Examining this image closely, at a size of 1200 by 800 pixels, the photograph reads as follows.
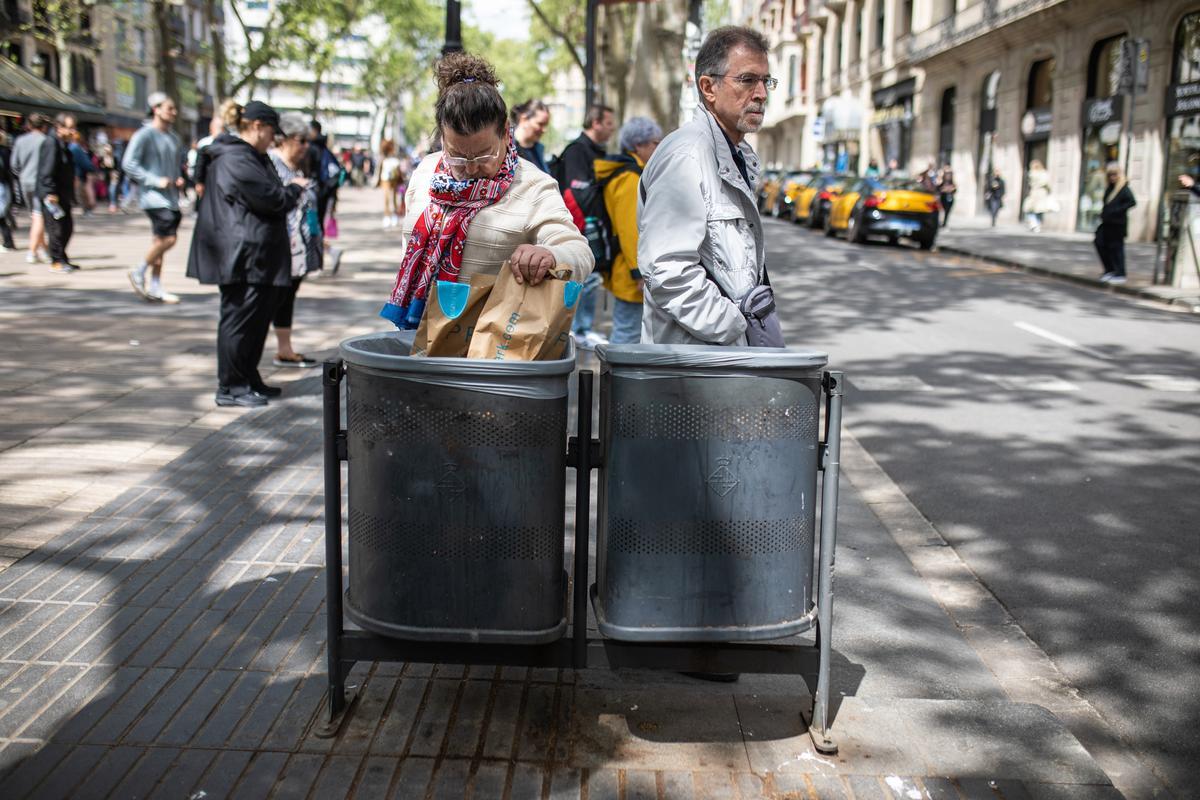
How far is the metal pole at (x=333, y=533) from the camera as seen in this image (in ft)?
10.2

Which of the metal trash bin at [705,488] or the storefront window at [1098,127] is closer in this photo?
the metal trash bin at [705,488]

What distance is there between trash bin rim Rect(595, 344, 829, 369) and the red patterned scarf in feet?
2.19

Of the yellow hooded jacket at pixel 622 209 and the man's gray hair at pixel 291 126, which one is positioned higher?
the man's gray hair at pixel 291 126

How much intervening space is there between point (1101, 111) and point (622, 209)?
24157mm

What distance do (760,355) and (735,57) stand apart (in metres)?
1.10

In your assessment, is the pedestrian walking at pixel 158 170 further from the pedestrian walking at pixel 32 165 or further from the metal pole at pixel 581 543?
the metal pole at pixel 581 543

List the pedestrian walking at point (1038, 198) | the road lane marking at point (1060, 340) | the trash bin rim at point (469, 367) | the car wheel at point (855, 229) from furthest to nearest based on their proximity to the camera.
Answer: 1. the pedestrian walking at point (1038, 198)
2. the car wheel at point (855, 229)
3. the road lane marking at point (1060, 340)
4. the trash bin rim at point (469, 367)

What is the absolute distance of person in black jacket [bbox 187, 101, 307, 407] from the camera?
6961 mm

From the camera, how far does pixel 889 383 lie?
8.98 m

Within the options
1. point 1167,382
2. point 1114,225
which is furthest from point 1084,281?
point 1167,382

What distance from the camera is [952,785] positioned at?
3004 mm

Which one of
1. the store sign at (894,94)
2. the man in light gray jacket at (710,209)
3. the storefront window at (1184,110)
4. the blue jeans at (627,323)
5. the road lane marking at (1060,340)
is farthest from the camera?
the store sign at (894,94)

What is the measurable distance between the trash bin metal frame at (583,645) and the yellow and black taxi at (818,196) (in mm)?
25250

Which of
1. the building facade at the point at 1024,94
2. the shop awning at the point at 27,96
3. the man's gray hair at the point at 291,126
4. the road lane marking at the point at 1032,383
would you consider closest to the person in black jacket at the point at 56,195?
the man's gray hair at the point at 291,126
